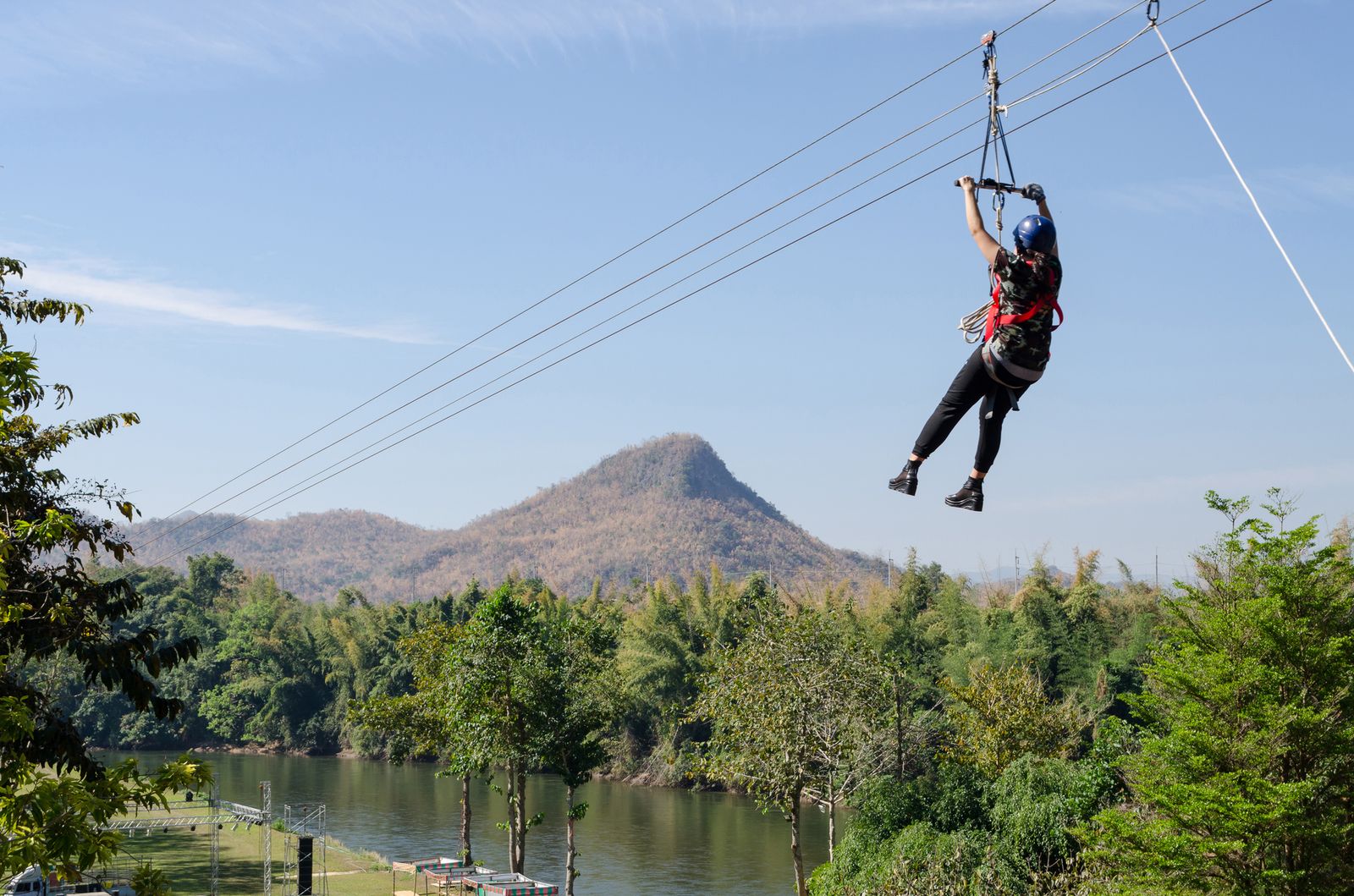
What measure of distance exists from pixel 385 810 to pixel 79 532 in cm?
3323

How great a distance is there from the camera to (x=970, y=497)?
20.7 ft

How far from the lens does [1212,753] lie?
15406mm

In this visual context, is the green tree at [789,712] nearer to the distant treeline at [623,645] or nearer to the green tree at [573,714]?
the green tree at [573,714]

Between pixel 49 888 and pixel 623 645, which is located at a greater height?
pixel 623 645

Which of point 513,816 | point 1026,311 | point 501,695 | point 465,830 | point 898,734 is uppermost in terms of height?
point 1026,311

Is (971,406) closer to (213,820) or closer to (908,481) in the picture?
(908,481)

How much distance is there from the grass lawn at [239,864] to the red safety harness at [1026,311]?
20333 millimetres

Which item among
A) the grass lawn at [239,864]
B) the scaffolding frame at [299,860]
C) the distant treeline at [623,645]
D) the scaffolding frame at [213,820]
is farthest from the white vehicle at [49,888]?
the distant treeline at [623,645]

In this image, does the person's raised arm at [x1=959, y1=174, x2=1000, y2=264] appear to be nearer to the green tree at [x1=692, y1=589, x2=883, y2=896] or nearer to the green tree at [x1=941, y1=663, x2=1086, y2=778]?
the green tree at [x1=692, y1=589, x2=883, y2=896]

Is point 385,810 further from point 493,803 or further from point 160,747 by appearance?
point 160,747

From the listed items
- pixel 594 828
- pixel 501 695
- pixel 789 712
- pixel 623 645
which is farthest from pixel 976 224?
pixel 623 645

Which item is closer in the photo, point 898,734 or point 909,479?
point 909,479

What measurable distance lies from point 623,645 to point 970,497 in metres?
45.0

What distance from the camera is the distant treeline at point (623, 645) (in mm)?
41750
